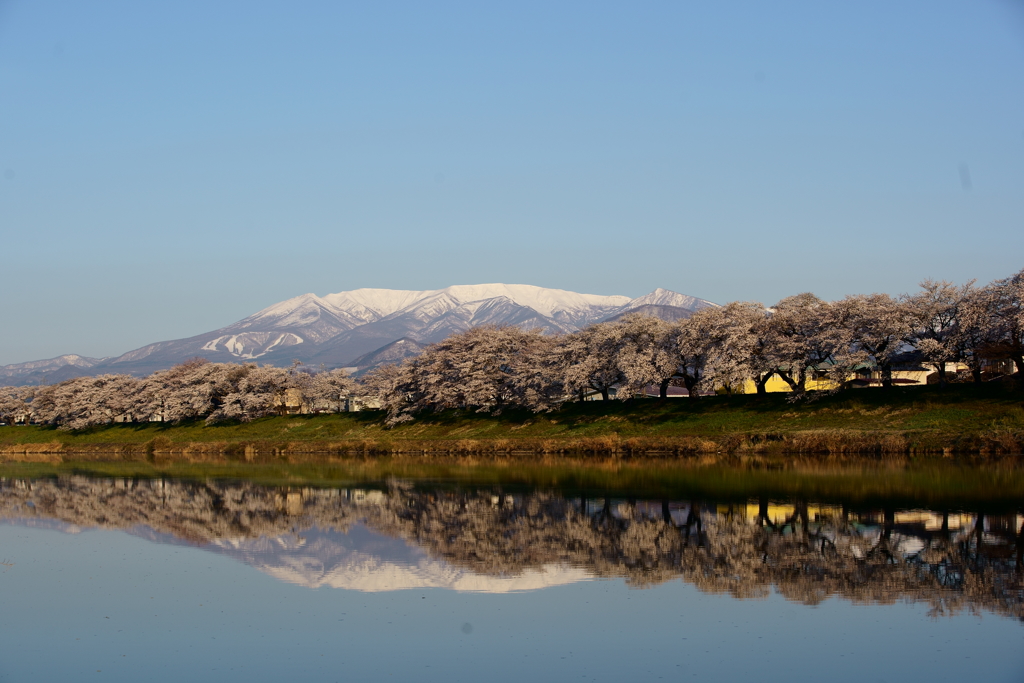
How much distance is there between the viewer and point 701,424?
75.4 m

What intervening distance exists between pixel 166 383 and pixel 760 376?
273ft

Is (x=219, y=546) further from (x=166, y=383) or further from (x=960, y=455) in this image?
(x=166, y=383)

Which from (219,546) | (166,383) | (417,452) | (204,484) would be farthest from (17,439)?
(219,546)

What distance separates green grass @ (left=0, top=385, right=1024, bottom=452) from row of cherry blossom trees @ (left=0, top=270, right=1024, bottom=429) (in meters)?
2.14

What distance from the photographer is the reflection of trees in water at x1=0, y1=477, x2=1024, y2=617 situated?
23.7 m

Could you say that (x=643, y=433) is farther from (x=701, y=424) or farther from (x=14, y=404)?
(x=14, y=404)

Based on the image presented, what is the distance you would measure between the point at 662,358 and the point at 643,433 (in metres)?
10.1

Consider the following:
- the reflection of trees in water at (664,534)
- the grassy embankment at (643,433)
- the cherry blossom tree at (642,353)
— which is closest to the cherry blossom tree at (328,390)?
the grassy embankment at (643,433)

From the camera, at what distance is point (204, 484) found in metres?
57.5

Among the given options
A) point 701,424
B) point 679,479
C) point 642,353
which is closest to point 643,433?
point 701,424

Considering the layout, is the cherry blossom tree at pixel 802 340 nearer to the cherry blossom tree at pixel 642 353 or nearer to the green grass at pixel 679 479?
the cherry blossom tree at pixel 642 353

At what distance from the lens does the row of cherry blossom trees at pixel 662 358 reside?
231 feet

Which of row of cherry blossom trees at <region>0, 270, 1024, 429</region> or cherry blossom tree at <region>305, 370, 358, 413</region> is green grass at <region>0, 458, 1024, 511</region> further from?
cherry blossom tree at <region>305, 370, 358, 413</region>

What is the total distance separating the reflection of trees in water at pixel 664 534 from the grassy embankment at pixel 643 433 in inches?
1042
